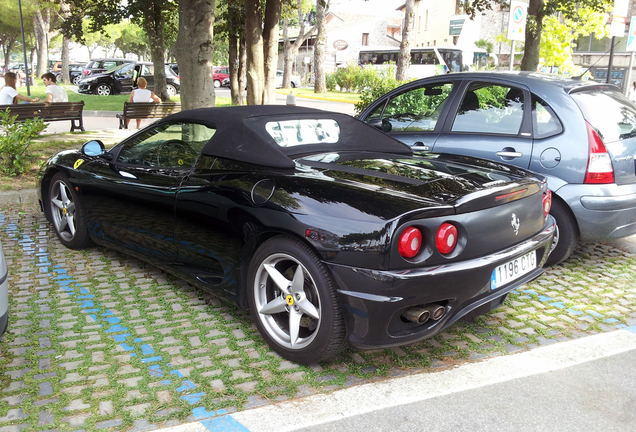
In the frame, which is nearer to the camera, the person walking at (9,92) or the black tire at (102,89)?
the person walking at (9,92)

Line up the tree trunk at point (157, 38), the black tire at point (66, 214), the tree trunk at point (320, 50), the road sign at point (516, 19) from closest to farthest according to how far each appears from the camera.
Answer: the black tire at point (66, 214) → the road sign at point (516, 19) → the tree trunk at point (157, 38) → the tree trunk at point (320, 50)

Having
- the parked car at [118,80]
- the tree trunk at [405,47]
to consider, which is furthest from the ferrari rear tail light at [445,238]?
the parked car at [118,80]

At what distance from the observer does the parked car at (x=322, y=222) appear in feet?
9.59

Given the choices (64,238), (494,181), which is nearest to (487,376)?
(494,181)

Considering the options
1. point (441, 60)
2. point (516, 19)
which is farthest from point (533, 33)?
point (441, 60)

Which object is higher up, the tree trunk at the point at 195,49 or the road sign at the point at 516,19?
the road sign at the point at 516,19

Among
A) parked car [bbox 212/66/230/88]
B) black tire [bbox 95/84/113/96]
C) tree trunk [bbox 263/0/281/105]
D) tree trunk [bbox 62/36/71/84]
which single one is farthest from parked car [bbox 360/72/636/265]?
parked car [bbox 212/66/230/88]

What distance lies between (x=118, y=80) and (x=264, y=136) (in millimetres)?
27305

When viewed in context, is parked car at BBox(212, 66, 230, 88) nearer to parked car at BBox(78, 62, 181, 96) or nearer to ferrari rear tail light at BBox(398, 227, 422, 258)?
parked car at BBox(78, 62, 181, 96)

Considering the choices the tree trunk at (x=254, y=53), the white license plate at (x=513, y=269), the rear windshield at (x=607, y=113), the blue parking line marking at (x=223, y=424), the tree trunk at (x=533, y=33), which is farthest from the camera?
the tree trunk at (x=533, y=33)

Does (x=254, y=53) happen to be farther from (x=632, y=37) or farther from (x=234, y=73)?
(x=234, y=73)

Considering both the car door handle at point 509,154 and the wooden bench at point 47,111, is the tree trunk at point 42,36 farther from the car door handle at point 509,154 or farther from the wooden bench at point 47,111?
the car door handle at point 509,154

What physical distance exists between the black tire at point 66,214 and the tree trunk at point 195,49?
382cm

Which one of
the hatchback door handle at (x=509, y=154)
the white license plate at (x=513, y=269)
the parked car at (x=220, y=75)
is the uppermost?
the parked car at (x=220, y=75)
